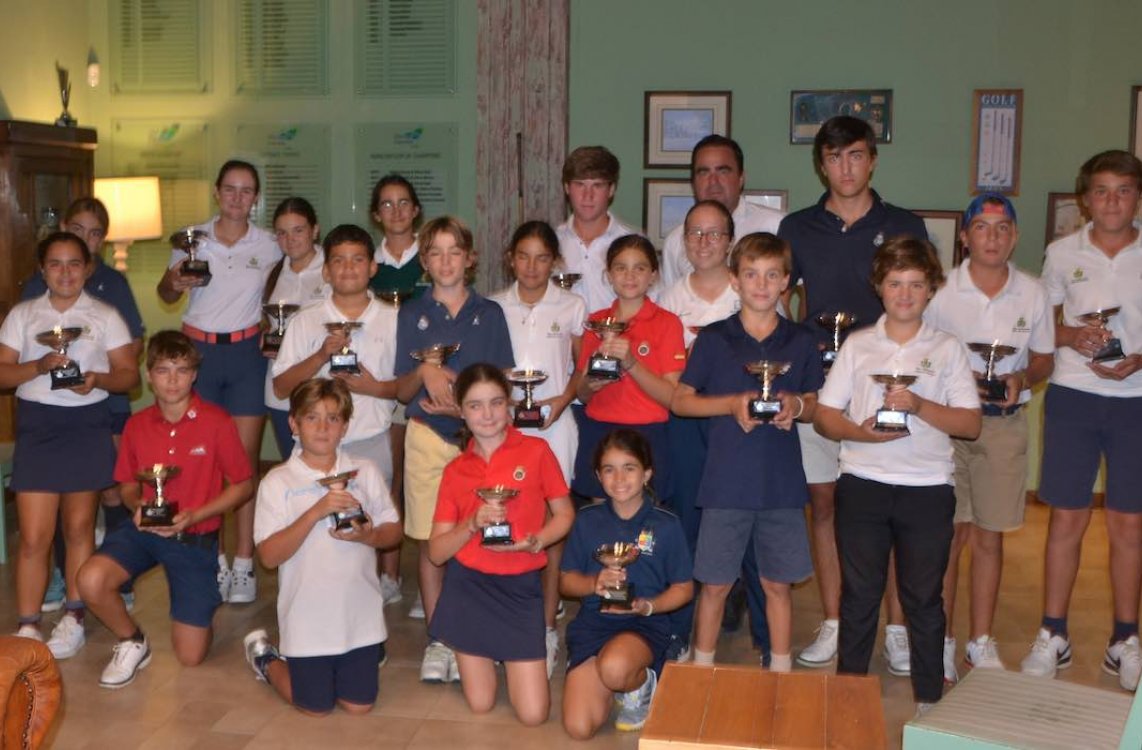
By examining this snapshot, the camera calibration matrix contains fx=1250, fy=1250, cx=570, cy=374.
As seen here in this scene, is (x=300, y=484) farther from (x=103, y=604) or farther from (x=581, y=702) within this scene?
(x=581, y=702)

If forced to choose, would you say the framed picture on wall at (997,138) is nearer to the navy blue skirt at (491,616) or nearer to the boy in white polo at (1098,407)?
the boy in white polo at (1098,407)

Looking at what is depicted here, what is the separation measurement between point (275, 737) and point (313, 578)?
0.54 m

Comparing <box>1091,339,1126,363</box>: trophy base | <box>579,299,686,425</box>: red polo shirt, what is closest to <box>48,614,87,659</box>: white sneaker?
<box>579,299,686,425</box>: red polo shirt

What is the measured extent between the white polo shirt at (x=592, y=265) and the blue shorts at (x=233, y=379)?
4.87 feet

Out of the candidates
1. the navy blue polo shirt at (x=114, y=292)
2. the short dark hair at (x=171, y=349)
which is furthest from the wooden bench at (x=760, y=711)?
the navy blue polo shirt at (x=114, y=292)

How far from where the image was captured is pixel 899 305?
4.07 m

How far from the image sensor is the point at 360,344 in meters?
4.94

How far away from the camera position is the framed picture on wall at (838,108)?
712 cm

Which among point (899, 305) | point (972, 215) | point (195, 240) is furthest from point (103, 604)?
point (972, 215)

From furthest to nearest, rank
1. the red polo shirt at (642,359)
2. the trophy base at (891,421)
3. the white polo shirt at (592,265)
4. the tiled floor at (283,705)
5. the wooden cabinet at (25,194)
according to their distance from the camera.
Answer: the wooden cabinet at (25,194) < the white polo shirt at (592,265) < the red polo shirt at (642,359) < the tiled floor at (283,705) < the trophy base at (891,421)

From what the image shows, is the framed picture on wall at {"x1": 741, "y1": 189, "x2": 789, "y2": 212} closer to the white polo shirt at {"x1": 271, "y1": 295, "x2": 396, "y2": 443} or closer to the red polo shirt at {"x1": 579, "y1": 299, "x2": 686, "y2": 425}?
the red polo shirt at {"x1": 579, "y1": 299, "x2": 686, "y2": 425}

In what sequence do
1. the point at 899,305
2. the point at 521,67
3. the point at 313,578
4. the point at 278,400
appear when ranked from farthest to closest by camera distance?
the point at 521,67
the point at 278,400
the point at 313,578
the point at 899,305

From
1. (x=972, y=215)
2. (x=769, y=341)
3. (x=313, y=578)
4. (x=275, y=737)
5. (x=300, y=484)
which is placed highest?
(x=972, y=215)

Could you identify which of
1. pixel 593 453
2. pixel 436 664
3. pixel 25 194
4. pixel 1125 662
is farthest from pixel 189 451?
pixel 1125 662
